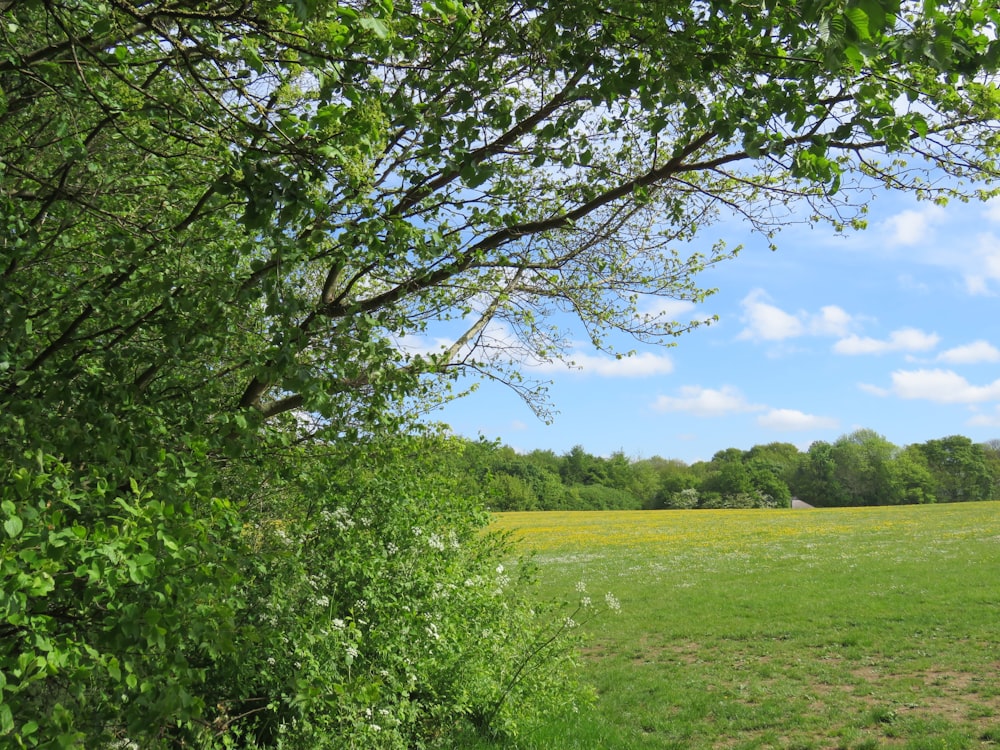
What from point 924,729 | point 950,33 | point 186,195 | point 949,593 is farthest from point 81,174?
point 949,593

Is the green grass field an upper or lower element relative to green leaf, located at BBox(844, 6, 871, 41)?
lower

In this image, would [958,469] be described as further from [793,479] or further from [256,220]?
[256,220]

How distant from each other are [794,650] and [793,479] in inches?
3449

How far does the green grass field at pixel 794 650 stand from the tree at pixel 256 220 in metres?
4.52

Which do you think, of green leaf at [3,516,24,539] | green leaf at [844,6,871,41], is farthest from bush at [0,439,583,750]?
green leaf at [844,6,871,41]

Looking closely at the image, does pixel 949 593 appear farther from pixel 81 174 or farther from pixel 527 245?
pixel 81 174

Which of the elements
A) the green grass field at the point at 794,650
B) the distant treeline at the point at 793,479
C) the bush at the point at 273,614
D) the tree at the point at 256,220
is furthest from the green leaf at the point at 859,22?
the distant treeline at the point at 793,479

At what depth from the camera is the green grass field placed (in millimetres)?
8328

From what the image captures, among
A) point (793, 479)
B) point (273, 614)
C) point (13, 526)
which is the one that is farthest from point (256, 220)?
point (793, 479)

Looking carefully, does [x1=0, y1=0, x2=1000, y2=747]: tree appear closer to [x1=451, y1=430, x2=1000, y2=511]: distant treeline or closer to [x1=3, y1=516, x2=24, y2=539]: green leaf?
[x1=3, y1=516, x2=24, y2=539]: green leaf

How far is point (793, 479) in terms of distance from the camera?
A: 92.6 metres

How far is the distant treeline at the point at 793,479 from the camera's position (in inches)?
3164

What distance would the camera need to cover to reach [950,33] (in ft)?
8.57

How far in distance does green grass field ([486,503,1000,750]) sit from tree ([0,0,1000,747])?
452cm
